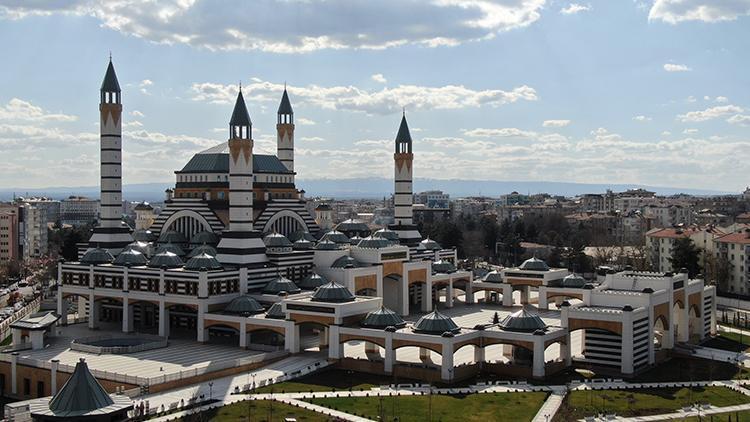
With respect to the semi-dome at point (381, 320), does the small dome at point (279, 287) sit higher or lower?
higher

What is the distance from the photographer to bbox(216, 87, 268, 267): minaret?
167ft

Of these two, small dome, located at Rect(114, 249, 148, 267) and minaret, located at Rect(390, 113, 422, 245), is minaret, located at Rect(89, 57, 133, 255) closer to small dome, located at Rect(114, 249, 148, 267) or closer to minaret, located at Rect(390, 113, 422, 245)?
small dome, located at Rect(114, 249, 148, 267)

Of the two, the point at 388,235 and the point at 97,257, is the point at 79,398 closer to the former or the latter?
the point at 97,257

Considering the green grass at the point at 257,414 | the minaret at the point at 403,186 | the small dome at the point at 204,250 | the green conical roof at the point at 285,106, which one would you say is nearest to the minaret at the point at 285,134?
the green conical roof at the point at 285,106

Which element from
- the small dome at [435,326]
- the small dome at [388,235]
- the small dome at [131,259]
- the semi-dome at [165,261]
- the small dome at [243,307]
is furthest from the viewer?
the small dome at [388,235]

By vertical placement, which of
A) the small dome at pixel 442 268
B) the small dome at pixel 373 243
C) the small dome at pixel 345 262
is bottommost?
the small dome at pixel 442 268

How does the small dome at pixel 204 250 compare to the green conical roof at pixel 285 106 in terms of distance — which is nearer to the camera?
the small dome at pixel 204 250

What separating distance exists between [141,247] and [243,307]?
12.6 m

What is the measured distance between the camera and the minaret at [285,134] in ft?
227

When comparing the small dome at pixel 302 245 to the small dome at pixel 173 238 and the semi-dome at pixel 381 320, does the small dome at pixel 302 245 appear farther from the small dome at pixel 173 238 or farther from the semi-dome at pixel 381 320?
the semi-dome at pixel 381 320

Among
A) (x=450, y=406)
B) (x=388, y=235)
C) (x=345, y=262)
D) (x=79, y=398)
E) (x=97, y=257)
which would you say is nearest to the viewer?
(x=79, y=398)

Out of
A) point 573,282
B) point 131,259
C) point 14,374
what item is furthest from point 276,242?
point 573,282

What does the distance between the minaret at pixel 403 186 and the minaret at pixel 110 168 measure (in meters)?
20.0

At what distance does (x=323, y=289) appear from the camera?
44.7m
